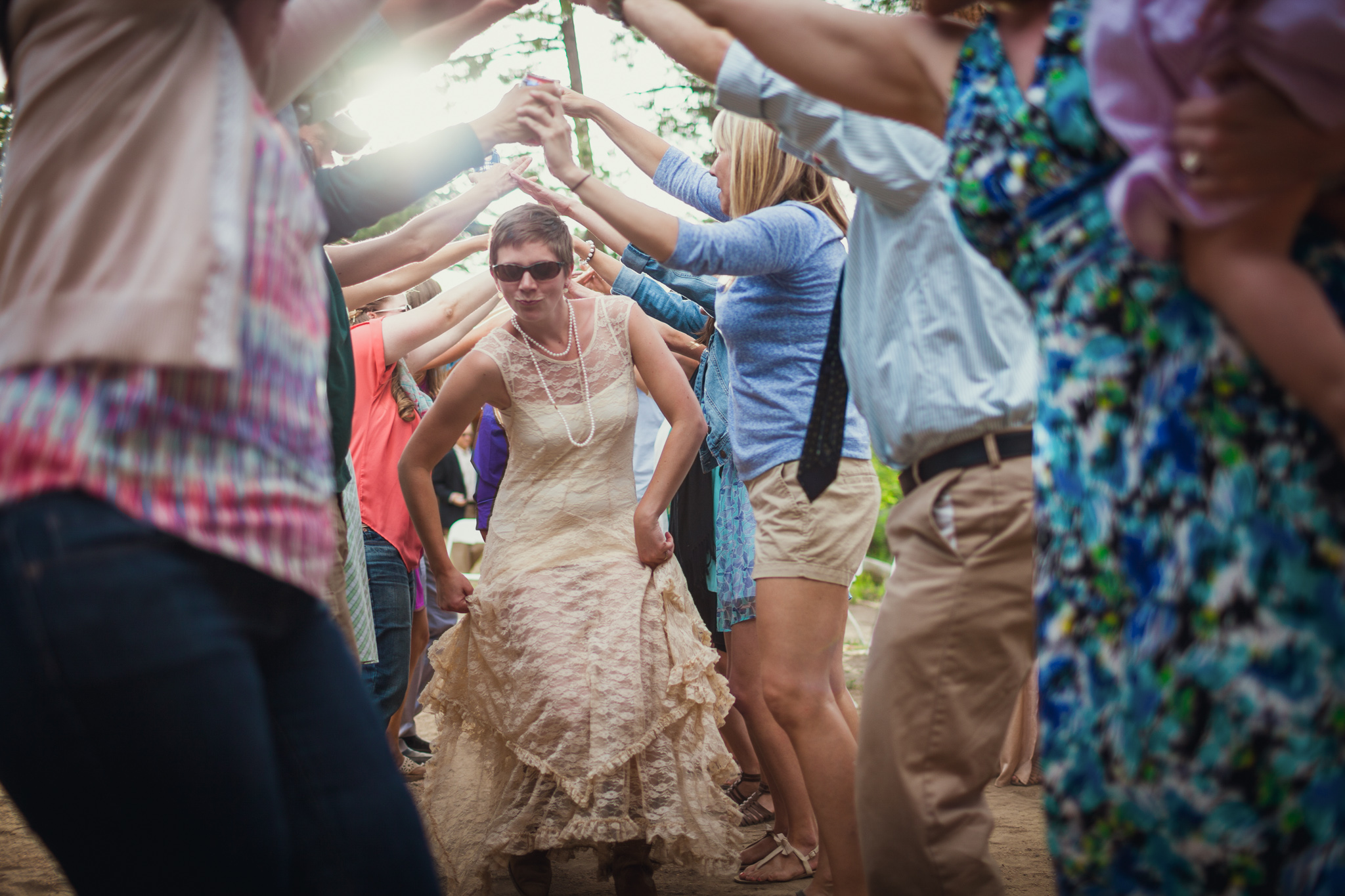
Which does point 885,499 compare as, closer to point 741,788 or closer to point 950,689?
point 741,788

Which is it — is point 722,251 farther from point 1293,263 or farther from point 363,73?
point 1293,263

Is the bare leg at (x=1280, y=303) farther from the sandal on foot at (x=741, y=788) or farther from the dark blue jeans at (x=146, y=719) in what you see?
the sandal on foot at (x=741, y=788)

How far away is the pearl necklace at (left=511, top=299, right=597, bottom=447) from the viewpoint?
11.4 ft

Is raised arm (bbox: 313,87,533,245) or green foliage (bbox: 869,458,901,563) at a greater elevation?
raised arm (bbox: 313,87,533,245)

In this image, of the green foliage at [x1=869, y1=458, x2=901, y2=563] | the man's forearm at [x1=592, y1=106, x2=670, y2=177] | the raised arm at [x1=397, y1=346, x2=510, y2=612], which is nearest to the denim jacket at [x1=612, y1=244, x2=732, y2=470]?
the man's forearm at [x1=592, y1=106, x2=670, y2=177]

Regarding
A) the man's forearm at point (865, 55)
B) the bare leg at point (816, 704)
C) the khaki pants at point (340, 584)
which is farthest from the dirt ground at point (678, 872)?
the man's forearm at point (865, 55)

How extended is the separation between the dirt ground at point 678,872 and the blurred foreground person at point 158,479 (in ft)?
7.67

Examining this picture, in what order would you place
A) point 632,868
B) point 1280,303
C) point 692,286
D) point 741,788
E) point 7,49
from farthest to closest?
point 741,788
point 692,286
point 632,868
point 7,49
point 1280,303

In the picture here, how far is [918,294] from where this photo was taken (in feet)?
5.99

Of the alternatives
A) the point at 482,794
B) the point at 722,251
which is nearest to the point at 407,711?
the point at 482,794

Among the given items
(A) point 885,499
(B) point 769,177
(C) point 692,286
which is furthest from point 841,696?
(A) point 885,499

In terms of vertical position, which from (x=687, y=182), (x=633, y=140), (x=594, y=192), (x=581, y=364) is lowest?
(x=581, y=364)

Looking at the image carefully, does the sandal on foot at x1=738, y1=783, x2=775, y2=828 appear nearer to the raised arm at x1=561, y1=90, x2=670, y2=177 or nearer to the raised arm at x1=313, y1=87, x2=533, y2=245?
the raised arm at x1=561, y1=90, x2=670, y2=177

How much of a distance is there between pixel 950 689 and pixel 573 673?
1.60 meters
